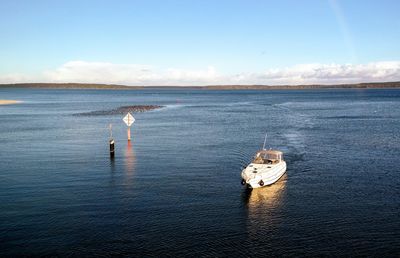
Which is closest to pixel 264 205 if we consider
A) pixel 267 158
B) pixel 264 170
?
pixel 264 170

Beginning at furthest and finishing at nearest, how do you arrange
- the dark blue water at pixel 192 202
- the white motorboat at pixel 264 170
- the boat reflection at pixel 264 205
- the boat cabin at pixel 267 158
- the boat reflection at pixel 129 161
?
1. the boat reflection at pixel 129 161
2. the boat cabin at pixel 267 158
3. the white motorboat at pixel 264 170
4. the boat reflection at pixel 264 205
5. the dark blue water at pixel 192 202

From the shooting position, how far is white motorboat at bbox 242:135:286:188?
109 feet

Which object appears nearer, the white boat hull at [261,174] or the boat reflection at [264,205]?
the boat reflection at [264,205]

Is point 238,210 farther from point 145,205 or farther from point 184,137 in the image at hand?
point 184,137

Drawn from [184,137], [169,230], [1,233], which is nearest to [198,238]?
[169,230]

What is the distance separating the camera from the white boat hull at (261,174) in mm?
33188

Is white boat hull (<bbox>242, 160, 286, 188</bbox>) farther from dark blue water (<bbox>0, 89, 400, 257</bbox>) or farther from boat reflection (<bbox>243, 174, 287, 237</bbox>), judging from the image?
dark blue water (<bbox>0, 89, 400, 257</bbox>)

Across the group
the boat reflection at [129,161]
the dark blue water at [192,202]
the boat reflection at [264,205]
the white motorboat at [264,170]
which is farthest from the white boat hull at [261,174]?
the boat reflection at [129,161]

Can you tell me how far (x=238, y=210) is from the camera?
28.5 metres

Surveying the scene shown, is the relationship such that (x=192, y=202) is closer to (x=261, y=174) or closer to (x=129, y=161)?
(x=261, y=174)

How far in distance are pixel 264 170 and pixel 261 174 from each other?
1080mm

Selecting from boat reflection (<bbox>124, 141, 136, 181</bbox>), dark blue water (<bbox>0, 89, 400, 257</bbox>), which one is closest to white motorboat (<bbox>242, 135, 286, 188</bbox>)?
dark blue water (<bbox>0, 89, 400, 257</bbox>)

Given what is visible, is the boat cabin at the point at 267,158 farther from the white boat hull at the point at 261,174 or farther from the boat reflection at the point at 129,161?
the boat reflection at the point at 129,161

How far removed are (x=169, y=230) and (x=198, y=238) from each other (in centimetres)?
209
